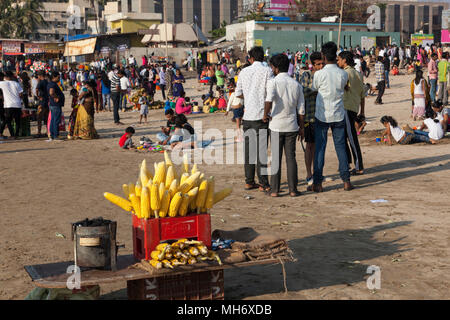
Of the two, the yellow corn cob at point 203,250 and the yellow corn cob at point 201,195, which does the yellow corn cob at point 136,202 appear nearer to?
the yellow corn cob at point 201,195

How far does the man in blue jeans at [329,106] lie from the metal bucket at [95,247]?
5009mm

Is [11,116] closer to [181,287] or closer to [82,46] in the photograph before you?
[181,287]

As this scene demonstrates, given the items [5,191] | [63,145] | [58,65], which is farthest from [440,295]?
[58,65]

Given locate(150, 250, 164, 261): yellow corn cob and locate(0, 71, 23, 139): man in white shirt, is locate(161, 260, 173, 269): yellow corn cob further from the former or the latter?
locate(0, 71, 23, 139): man in white shirt

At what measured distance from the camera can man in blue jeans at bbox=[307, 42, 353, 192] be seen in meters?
8.85

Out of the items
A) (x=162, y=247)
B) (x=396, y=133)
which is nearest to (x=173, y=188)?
(x=162, y=247)

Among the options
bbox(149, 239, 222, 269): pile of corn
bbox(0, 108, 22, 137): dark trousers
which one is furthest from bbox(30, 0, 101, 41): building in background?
bbox(149, 239, 222, 269): pile of corn

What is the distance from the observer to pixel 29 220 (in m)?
7.88

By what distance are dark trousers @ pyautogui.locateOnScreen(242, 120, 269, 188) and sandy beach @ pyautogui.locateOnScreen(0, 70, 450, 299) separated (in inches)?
16.3

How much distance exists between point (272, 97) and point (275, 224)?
201 centimetres

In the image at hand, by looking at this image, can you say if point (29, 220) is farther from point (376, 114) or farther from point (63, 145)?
point (376, 114)

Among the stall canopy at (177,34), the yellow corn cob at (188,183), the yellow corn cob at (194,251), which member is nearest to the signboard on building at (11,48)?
the stall canopy at (177,34)

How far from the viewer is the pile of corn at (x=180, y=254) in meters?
4.55

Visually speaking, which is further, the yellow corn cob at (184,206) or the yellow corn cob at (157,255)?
the yellow corn cob at (184,206)
